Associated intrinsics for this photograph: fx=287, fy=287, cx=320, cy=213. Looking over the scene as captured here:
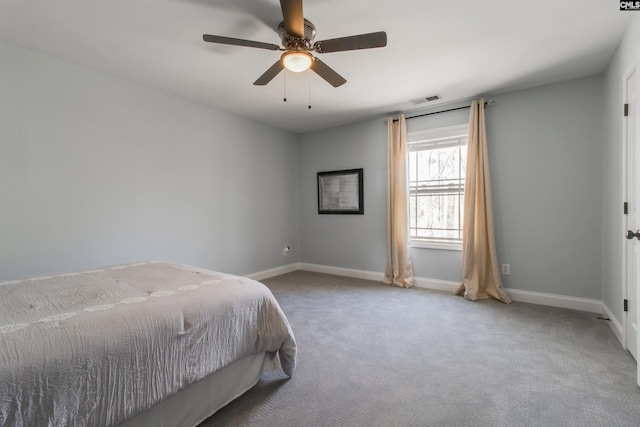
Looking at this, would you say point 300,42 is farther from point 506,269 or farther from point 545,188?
point 506,269

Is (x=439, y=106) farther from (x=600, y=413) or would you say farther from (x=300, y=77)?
(x=600, y=413)

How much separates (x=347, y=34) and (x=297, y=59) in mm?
596

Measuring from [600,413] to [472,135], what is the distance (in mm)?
2864

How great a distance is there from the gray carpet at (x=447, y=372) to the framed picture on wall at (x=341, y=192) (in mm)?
1917

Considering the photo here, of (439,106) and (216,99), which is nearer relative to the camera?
(216,99)

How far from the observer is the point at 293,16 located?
1.71 m

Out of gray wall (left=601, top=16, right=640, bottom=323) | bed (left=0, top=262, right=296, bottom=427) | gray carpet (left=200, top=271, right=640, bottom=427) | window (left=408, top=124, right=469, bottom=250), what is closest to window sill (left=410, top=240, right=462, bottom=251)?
window (left=408, top=124, right=469, bottom=250)

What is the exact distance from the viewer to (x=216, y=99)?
3.57 meters

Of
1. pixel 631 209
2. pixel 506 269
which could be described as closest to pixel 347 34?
pixel 631 209

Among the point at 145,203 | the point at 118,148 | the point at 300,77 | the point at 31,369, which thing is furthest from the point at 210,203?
the point at 31,369

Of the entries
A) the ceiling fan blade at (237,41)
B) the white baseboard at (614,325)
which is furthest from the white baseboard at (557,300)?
the ceiling fan blade at (237,41)

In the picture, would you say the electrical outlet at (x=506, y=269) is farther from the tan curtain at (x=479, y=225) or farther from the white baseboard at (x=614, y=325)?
the white baseboard at (x=614, y=325)

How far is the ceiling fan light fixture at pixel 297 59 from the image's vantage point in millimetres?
1954

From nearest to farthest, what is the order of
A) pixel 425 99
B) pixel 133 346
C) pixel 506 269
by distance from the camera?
pixel 133 346, pixel 506 269, pixel 425 99
